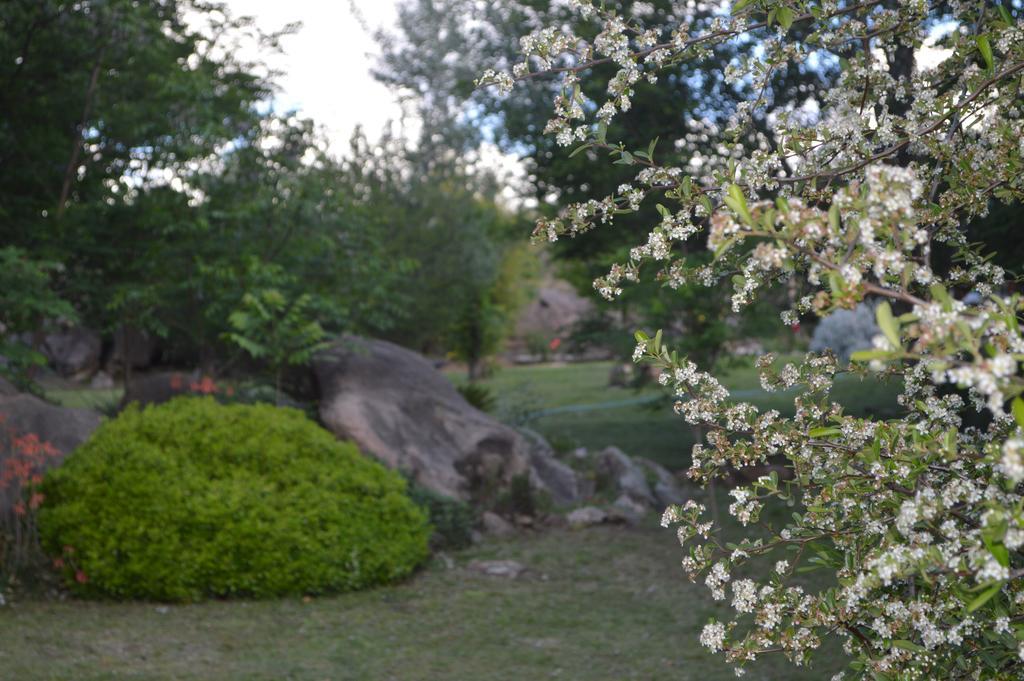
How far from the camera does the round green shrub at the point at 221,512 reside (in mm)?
6602

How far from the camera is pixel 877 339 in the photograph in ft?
6.02

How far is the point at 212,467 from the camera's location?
23.4 feet

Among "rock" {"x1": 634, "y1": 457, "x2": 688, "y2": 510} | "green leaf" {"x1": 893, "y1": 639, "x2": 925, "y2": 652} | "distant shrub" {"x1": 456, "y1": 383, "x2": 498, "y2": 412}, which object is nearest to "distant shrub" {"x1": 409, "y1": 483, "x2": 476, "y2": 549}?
"rock" {"x1": 634, "y1": 457, "x2": 688, "y2": 510}

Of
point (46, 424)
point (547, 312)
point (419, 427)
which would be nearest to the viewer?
point (46, 424)

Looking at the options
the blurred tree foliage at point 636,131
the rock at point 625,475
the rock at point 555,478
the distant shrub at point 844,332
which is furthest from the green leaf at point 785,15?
the distant shrub at point 844,332

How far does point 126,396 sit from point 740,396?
1181 cm

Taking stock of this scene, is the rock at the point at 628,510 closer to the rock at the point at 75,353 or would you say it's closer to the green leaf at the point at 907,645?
the green leaf at the point at 907,645

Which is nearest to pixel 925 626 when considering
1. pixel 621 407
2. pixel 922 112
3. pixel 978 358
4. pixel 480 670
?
pixel 978 358

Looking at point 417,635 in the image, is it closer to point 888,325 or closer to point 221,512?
point 221,512

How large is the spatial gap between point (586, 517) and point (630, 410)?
28.7 ft

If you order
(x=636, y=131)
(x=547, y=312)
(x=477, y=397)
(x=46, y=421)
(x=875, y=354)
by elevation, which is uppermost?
(x=636, y=131)

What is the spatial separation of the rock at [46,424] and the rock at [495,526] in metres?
3.59

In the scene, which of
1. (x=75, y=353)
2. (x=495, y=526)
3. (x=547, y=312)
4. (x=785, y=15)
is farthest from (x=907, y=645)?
(x=547, y=312)

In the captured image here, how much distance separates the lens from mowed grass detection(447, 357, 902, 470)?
13.1 m
